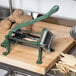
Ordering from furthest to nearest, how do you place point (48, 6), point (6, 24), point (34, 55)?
point (48, 6), point (6, 24), point (34, 55)

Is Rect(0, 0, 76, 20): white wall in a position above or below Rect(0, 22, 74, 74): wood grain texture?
above

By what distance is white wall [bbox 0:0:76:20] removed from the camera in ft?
4.90

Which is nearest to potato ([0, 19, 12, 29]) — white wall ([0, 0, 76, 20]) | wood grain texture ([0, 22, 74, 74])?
wood grain texture ([0, 22, 74, 74])

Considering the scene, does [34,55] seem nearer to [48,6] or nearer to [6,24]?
[6,24]

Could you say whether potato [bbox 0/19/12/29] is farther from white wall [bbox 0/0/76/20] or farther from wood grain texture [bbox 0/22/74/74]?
white wall [bbox 0/0/76/20]

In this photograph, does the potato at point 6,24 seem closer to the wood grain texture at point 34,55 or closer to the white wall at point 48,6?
the wood grain texture at point 34,55

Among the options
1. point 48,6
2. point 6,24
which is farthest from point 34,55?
point 48,6

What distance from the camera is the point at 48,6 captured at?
61.8 inches

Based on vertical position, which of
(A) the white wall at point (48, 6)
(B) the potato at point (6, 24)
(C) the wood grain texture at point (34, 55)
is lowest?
(C) the wood grain texture at point (34, 55)

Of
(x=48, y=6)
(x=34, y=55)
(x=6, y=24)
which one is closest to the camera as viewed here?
(x=34, y=55)

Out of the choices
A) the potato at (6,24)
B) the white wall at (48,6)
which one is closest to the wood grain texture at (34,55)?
the potato at (6,24)

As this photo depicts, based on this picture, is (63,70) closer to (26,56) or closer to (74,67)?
(74,67)

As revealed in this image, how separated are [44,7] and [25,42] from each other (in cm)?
48

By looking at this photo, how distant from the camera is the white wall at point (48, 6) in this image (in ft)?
4.90
